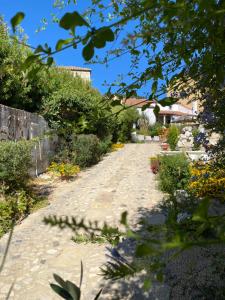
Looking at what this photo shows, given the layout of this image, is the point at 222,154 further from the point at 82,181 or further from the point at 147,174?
the point at 147,174

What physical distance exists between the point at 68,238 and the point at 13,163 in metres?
2.60

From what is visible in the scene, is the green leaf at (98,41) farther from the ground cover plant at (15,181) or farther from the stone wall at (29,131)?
the stone wall at (29,131)

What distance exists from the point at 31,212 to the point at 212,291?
17.9 ft

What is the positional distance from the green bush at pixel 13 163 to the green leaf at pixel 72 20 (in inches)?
295

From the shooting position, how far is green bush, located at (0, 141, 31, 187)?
8.20 metres

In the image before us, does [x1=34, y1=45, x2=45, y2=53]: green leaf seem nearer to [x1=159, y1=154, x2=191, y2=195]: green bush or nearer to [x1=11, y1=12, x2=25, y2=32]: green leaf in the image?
[x1=11, y1=12, x2=25, y2=32]: green leaf

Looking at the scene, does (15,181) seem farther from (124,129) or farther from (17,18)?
Result: (124,129)

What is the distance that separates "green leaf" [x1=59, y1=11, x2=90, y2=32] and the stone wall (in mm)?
8757

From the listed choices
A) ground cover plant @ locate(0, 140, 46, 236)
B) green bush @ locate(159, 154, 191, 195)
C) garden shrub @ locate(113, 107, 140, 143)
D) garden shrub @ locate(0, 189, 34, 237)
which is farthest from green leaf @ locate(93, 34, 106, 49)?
garden shrub @ locate(113, 107, 140, 143)

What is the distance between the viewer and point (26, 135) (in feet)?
41.5

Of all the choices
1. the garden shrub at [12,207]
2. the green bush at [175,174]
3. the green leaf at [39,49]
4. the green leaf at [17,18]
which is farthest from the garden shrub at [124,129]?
the green leaf at [17,18]

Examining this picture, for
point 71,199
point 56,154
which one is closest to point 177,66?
point 71,199

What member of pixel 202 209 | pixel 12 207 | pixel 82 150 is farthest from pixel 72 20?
pixel 82 150

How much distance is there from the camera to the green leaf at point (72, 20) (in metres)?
0.94
